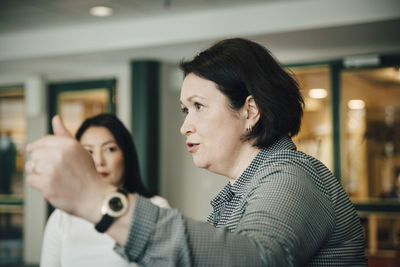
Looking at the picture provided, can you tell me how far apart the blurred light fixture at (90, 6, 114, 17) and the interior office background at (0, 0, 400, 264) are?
10cm

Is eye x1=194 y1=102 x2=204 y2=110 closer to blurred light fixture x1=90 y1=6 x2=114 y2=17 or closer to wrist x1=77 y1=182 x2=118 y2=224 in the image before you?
wrist x1=77 y1=182 x2=118 y2=224

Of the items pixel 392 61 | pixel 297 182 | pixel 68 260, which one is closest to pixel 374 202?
pixel 392 61

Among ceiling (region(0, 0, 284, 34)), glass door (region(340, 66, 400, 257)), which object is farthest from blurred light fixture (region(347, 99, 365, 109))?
ceiling (region(0, 0, 284, 34))

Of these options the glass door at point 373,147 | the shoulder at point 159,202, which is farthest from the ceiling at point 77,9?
the shoulder at point 159,202

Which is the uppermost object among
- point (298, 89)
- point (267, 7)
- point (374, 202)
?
point (267, 7)

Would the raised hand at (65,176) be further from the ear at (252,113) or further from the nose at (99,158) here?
the nose at (99,158)

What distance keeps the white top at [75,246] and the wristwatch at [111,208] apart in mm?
1543

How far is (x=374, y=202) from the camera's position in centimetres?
513

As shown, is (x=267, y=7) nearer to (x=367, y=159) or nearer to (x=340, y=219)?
(x=367, y=159)

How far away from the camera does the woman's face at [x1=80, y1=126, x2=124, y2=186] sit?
2594 mm

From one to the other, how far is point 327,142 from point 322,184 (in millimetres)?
4761

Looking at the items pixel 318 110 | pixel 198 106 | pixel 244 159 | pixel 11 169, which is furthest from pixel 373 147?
pixel 11 169

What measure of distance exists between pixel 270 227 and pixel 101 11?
4355mm

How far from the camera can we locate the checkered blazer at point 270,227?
675mm
